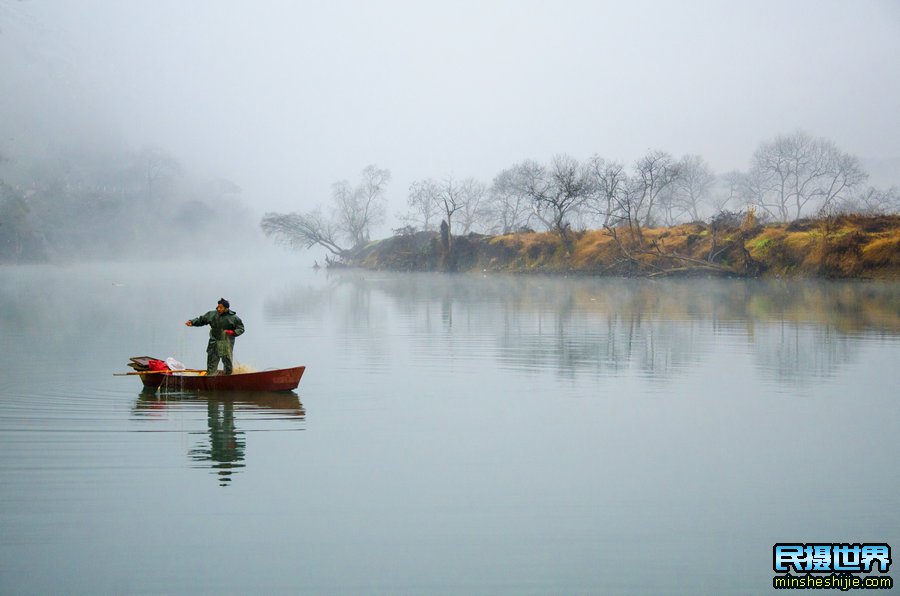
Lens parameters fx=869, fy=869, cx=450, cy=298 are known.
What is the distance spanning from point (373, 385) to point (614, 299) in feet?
104

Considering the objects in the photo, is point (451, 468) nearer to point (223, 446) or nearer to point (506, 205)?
point (223, 446)

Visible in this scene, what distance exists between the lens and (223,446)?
45.3 feet

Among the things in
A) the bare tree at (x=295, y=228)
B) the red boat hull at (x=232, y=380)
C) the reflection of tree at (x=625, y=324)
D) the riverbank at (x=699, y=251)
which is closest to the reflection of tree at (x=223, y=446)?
the red boat hull at (x=232, y=380)

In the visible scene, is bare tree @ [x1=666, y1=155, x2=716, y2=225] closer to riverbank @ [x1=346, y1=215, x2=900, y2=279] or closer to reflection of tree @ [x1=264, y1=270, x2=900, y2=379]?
riverbank @ [x1=346, y1=215, x2=900, y2=279]

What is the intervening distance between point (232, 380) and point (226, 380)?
0.14 metres

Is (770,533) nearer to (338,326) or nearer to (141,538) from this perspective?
(141,538)

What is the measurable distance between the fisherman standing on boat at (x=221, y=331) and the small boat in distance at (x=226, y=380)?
30cm

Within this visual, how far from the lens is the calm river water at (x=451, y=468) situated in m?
9.00

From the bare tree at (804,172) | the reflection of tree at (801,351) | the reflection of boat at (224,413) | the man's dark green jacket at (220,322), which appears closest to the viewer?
the reflection of boat at (224,413)

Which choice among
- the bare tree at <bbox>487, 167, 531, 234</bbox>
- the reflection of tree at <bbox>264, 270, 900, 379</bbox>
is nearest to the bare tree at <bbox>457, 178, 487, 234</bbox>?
the bare tree at <bbox>487, 167, 531, 234</bbox>

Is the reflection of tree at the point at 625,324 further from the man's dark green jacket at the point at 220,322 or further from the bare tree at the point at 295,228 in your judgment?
the bare tree at the point at 295,228

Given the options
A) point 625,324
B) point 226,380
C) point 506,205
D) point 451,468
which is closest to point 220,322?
point 226,380

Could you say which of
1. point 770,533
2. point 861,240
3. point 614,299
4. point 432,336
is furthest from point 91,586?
point 861,240

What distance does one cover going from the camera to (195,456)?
1320cm
